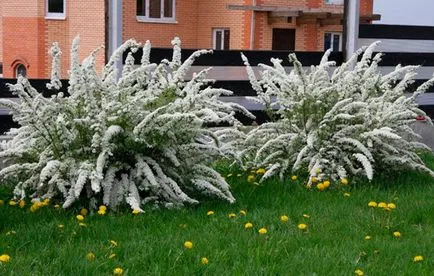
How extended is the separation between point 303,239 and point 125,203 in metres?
1.38

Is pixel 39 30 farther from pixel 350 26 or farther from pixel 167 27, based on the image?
pixel 350 26

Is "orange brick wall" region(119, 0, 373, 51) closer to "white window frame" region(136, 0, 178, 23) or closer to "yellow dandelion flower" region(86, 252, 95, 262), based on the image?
"white window frame" region(136, 0, 178, 23)

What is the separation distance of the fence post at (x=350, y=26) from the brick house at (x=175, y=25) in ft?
51.0

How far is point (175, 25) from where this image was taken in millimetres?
31703

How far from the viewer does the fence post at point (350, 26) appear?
10.5m

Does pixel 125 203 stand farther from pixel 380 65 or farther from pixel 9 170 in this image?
pixel 380 65

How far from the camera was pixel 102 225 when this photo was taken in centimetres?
556

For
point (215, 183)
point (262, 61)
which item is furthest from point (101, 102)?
point (262, 61)

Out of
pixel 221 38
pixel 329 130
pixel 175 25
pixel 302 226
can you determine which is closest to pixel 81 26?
pixel 175 25

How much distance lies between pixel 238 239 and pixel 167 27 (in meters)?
26.9

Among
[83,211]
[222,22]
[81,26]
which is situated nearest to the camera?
[83,211]

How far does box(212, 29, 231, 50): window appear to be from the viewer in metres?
31.3

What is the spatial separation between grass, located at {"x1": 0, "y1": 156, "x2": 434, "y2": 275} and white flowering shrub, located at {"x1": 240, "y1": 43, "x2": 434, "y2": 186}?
58cm

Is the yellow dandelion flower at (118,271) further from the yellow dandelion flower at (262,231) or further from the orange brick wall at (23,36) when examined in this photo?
the orange brick wall at (23,36)
